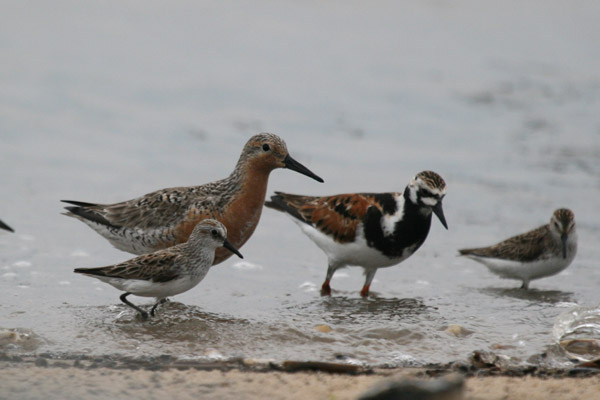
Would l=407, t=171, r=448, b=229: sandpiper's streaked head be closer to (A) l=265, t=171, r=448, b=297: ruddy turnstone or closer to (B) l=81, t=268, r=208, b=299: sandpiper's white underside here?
(A) l=265, t=171, r=448, b=297: ruddy turnstone

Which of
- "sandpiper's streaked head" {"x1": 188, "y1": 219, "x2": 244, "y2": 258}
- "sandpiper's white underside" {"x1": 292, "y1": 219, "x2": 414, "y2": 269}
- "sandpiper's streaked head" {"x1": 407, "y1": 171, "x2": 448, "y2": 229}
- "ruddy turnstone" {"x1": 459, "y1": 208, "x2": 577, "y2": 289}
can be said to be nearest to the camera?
"sandpiper's streaked head" {"x1": 188, "y1": 219, "x2": 244, "y2": 258}

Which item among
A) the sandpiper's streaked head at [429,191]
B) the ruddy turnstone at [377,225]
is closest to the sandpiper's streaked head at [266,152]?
the ruddy turnstone at [377,225]

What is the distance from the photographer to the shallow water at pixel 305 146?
5.99m

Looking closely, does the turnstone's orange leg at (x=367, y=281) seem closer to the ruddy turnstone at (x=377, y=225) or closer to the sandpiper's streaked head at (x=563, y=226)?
the ruddy turnstone at (x=377, y=225)

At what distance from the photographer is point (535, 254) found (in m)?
7.84

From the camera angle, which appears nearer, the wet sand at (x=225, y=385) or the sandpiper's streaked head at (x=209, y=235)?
the wet sand at (x=225, y=385)

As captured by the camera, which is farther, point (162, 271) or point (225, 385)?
point (162, 271)

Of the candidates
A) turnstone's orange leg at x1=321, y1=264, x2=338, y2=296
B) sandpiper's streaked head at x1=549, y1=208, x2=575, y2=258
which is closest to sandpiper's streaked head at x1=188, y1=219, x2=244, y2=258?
turnstone's orange leg at x1=321, y1=264, x2=338, y2=296

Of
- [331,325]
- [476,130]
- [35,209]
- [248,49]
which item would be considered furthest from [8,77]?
[331,325]

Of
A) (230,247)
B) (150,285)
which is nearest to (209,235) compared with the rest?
(230,247)

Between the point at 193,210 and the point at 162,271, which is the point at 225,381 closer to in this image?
the point at 162,271

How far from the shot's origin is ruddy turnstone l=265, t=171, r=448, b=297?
7.20 metres

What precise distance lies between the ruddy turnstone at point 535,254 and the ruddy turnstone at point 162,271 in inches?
112

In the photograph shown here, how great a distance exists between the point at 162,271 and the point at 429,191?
229 centimetres
